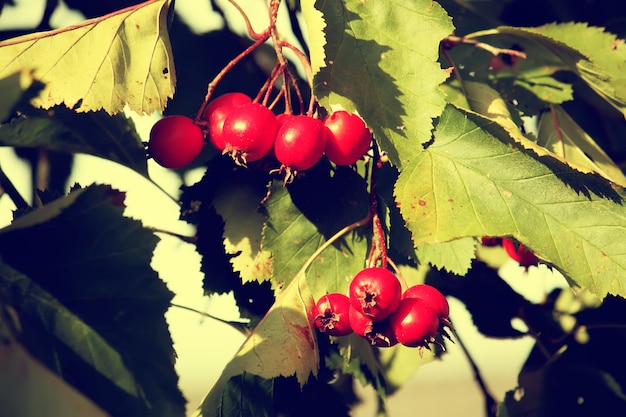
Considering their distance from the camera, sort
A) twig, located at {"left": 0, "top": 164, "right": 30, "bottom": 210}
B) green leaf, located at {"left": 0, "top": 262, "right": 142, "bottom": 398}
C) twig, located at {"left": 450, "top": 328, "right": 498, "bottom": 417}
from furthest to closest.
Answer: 1. twig, located at {"left": 450, "top": 328, "right": 498, "bottom": 417}
2. twig, located at {"left": 0, "top": 164, "right": 30, "bottom": 210}
3. green leaf, located at {"left": 0, "top": 262, "right": 142, "bottom": 398}

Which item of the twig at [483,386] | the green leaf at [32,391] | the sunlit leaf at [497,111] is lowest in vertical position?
the twig at [483,386]

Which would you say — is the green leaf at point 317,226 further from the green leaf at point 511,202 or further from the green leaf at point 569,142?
the green leaf at point 569,142

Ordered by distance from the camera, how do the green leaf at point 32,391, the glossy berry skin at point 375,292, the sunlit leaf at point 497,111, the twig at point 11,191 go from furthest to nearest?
the twig at point 11,191, the sunlit leaf at point 497,111, the glossy berry skin at point 375,292, the green leaf at point 32,391

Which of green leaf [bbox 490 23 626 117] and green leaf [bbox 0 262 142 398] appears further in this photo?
green leaf [bbox 490 23 626 117]

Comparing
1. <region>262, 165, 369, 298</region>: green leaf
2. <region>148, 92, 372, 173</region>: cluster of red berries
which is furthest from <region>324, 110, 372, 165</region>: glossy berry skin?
<region>262, 165, 369, 298</region>: green leaf

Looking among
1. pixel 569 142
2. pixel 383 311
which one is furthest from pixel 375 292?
pixel 569 142

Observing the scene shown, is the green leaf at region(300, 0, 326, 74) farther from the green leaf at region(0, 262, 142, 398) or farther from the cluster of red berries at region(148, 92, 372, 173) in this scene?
the green leaf at region(0, 262, 142, 398)

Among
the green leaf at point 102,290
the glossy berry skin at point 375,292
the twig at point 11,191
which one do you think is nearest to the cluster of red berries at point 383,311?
the glossy berry skin at point 375,292

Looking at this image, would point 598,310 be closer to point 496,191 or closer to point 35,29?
point 496,191
